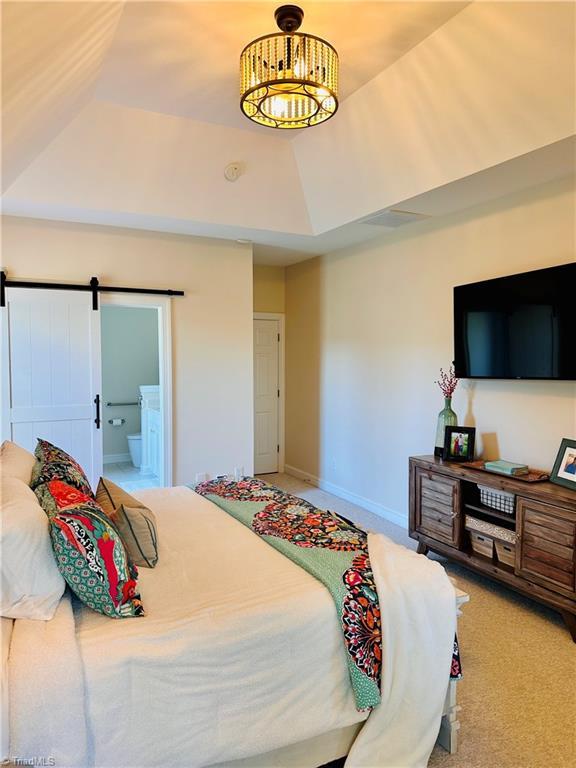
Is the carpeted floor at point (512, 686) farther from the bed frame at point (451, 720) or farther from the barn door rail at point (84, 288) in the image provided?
the barn door rail at point (84, 288)

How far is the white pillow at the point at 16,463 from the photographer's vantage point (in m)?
2.08

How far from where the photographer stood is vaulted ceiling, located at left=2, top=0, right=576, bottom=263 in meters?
2.24

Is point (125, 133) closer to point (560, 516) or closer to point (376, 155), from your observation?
point (376, 155)

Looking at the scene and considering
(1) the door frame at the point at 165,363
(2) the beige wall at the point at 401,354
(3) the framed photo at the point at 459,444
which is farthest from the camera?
(1) the door frame at the point at 165,363

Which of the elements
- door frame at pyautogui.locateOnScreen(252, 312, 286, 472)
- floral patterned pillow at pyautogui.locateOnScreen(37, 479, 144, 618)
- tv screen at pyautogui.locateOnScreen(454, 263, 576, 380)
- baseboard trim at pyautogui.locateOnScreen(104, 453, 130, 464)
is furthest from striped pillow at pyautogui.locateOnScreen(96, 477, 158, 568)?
baseboard trim at pyautogui.locateOnScreen(104, 453, 130, 464)

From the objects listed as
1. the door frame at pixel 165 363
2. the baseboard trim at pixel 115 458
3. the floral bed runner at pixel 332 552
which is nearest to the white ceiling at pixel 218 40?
the door frame at pixel 165 363

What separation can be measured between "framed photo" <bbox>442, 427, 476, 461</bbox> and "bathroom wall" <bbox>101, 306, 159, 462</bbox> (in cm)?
471

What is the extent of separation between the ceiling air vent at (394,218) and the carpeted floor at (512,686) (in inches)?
109

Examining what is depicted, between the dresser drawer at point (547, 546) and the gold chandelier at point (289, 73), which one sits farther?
the dresser drawer at point (547, 546)

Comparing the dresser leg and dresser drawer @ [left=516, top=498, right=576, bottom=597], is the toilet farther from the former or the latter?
the dresser leg

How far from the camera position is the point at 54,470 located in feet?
7.36

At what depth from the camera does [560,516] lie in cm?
278

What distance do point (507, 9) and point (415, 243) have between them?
2.21 metres

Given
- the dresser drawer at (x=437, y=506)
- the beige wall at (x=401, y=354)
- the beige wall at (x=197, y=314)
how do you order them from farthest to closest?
the beige wall at (x=197, y=314) → the dresser drawer at (x=437, y=506) → the beige wall at (x=401, y=354)
